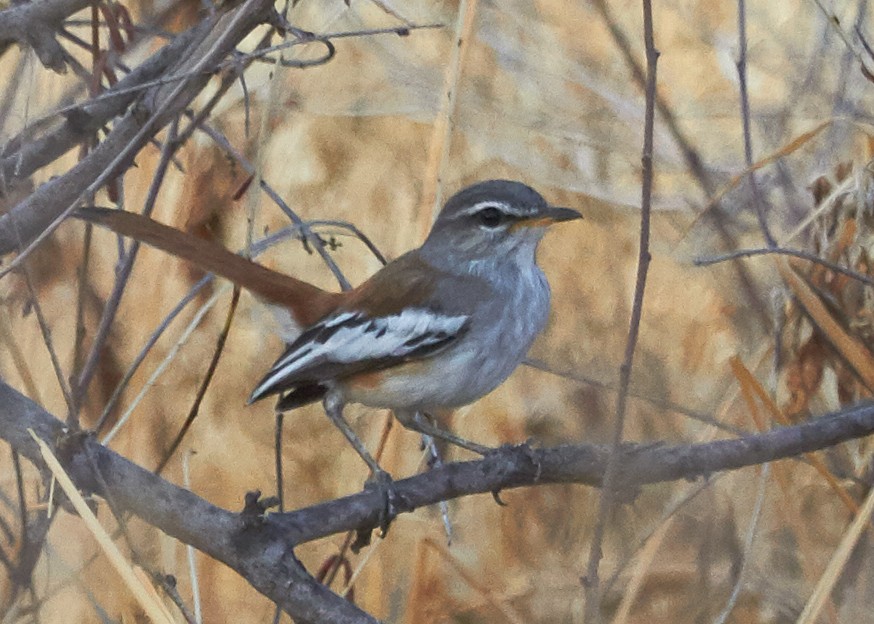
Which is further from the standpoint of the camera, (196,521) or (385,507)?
(385,507)

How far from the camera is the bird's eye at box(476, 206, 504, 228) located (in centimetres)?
342

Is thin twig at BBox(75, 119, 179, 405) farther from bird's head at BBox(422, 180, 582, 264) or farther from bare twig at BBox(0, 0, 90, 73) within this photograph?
bird's head at BBox(422, 180, 582, 264)

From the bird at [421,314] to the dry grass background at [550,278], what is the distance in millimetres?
238

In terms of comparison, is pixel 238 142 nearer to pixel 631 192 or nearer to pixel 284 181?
pixel 284 181

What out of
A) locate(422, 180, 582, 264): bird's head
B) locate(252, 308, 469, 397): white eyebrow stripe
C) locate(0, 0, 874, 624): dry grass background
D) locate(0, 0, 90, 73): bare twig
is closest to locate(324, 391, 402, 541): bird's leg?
locate(252, 308, 469, 397): white eyebrow stripe

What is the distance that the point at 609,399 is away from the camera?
4.61m

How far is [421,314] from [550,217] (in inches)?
18.5

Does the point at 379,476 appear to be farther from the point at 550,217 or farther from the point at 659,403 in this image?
the point at 550,217

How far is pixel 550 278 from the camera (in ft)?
17.7

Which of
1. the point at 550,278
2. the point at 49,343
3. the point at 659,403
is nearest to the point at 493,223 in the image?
the point at 659,403

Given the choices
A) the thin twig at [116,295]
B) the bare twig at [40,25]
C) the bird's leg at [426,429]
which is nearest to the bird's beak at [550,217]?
the bird's leg at [426,429]

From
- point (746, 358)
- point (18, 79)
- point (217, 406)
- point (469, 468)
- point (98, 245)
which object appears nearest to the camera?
point (469, 468)

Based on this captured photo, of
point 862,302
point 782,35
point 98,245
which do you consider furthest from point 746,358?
point 98,245

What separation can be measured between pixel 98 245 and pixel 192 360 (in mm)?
684
